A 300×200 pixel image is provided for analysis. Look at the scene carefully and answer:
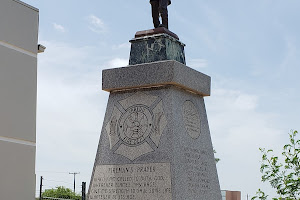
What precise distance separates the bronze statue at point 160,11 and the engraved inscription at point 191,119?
53.9 inches

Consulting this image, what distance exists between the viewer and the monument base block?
7.29 m

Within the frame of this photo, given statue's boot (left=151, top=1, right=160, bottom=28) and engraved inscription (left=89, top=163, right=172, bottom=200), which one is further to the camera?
statue's boot (left=151, top=1, right=160, bottom=28)

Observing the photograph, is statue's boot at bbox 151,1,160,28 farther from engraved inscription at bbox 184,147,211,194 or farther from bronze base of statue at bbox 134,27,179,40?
engraved inscription at bbox 184,147,211,194

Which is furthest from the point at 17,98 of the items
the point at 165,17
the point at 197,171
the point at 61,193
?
the point at 61,193

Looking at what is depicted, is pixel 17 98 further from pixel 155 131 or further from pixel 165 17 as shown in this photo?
pixel 165 17

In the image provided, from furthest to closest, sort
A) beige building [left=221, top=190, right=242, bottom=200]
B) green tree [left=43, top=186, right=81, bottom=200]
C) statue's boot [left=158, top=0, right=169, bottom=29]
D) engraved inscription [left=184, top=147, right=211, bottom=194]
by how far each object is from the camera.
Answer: green tree [left=43, top=186, right=81, bottom=200]
beige building [left=221, top=190, right=242, bottom=200]
statue's boot [left=158, top=0, right=169, bottom=29]
engraved inscription [left=184, top=147, right=211, bottom=194]

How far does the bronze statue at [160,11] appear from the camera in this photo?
331 inches

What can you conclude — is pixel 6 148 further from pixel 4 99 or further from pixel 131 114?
pixel 131 114

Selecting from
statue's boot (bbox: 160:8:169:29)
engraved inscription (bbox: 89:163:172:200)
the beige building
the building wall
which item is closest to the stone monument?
engraved inscription (bbox: 89:163:172:200)

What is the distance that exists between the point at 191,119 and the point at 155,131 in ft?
2.10

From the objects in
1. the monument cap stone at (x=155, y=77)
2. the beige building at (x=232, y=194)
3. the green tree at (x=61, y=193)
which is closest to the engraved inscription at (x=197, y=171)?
the monument cap stone at (x=155, y=77)

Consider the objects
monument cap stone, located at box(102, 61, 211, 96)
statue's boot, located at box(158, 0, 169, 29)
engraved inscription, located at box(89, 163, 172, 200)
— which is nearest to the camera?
engraved inscription, located at box(89, 163, 172, 200)

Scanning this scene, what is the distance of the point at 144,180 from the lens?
7.36 metres

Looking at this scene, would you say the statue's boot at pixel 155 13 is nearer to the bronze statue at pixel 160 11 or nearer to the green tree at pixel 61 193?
the bronze statue at pixel 160 11
